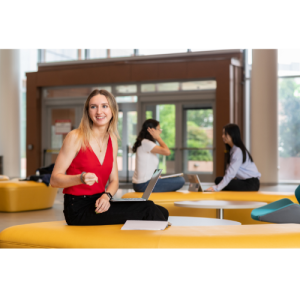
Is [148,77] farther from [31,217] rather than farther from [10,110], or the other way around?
[31,217]

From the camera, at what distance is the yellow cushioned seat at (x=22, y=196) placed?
6461 millimetres

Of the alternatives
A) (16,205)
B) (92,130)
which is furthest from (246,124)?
(92,130)

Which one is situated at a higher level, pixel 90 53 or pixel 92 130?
pixel 90 53

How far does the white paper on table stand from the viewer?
2535mm

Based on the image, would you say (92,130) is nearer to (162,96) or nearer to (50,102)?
(162,96)

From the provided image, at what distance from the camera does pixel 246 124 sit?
11.9m

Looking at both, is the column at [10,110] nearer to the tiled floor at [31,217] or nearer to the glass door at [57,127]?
the glass door at [57,127]

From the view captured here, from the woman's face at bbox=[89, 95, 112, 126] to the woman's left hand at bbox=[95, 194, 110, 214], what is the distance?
20.2 inches

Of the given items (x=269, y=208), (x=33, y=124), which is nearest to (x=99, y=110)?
(x=269, y=208)

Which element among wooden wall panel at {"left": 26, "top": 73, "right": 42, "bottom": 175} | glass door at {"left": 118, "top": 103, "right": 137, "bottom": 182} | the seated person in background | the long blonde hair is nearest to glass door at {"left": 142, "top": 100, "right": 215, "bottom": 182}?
glass door at {"left": 118, "top": 103, "right": 137, "bottom": 182}

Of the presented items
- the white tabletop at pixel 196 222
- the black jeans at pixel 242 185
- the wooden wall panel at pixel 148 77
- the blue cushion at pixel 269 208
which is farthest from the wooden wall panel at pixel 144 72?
the white tabletop at pixel 196 222

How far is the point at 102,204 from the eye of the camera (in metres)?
2.60

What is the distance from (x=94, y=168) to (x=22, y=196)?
14.1ft
